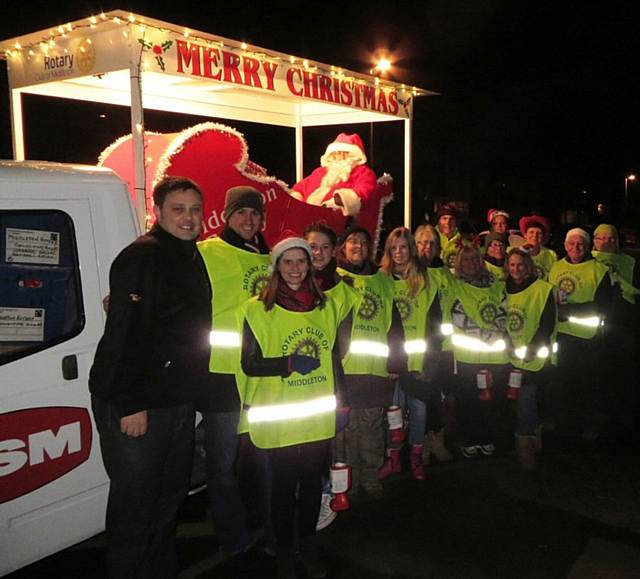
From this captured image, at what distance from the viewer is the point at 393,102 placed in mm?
7465

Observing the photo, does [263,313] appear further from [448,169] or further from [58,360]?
[448,169]

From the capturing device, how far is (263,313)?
3.31 metres

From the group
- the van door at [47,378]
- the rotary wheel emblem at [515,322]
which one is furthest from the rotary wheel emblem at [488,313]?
the van door at [47,378]

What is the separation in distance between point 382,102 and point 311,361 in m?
4.70

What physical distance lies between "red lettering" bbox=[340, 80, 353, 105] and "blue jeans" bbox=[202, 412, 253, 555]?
3.95 metres

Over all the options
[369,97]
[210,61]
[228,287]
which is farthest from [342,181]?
[228,287]

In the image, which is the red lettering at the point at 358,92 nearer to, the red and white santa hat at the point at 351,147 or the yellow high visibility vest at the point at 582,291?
the red and white santa hat at the point at 351,147

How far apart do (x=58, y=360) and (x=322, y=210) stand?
Result: 3634 millimetres

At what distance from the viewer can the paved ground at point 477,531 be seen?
3.66 m

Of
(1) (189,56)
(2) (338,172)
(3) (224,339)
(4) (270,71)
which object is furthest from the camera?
(2) (338,172)

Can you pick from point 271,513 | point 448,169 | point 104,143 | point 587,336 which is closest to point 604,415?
point 587,336

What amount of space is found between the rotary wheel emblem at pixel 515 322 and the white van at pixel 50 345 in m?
3.10

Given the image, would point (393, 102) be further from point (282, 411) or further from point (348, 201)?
point (282, 411)

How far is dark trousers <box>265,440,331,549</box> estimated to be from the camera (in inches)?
132
